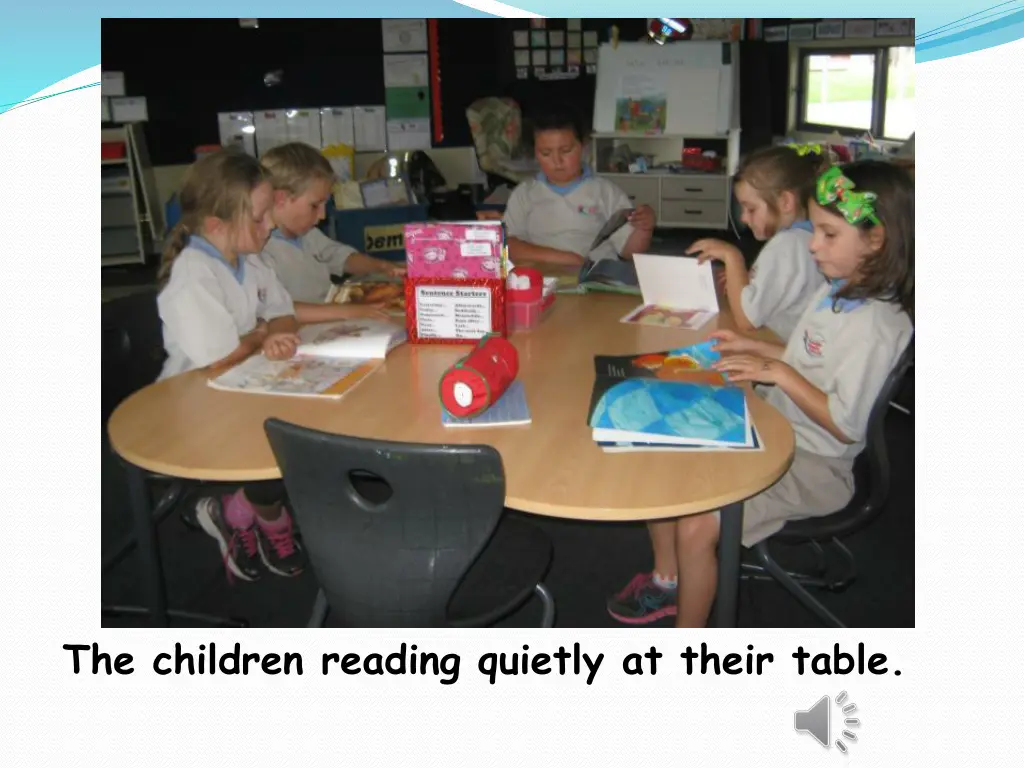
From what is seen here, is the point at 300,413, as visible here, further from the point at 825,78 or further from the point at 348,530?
the point at 825,78

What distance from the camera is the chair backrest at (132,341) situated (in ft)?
5.81

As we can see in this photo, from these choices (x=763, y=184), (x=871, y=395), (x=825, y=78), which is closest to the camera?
(x=871, y=395)

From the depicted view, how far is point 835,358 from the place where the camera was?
165 cm

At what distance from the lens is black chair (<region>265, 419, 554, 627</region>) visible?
3.82 feet

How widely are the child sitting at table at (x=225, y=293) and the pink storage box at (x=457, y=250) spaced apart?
0.33m

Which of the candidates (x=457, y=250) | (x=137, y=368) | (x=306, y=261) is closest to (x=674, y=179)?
(x=306, y=261)

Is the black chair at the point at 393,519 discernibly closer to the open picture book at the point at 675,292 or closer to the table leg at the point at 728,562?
the table leg at the point at 728,562

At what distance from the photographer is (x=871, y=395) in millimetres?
1578

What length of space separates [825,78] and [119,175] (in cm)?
455

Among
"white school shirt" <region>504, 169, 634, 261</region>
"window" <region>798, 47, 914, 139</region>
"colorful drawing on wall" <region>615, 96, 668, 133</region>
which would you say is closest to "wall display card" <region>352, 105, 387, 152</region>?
"colorful drawing on wall" <region>615, 96, 668, 133</region>

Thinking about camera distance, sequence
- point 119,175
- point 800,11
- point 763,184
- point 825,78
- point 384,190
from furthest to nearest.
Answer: point 825,78 → point 119,175 → point 384,190 → point 763,184 → point 800,11

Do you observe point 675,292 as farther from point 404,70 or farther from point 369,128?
point 404,70

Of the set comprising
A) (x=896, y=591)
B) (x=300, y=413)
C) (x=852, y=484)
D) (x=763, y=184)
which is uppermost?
(x=763, y=184)

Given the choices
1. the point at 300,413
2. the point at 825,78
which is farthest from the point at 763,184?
the point at 825,78
